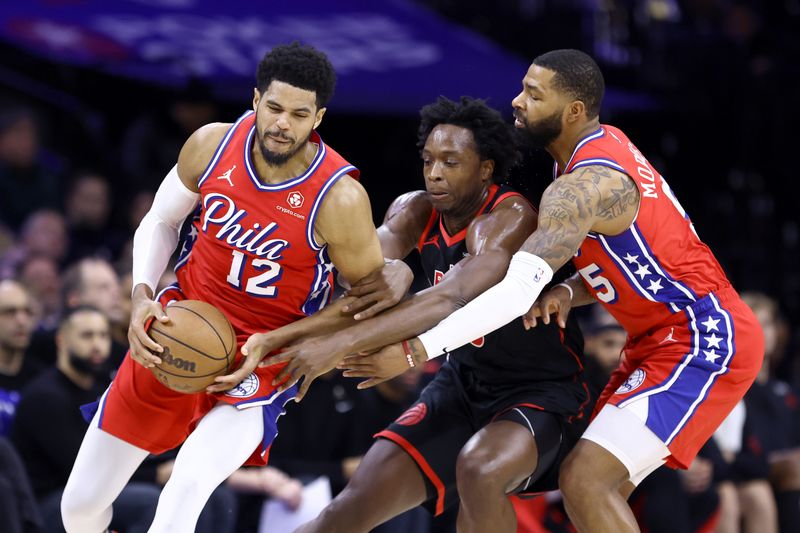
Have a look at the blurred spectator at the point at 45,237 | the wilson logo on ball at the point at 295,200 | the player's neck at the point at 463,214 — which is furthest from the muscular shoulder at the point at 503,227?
the blurred spectator at the point at 45,237

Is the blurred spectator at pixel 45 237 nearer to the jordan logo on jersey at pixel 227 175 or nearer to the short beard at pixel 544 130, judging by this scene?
the jordan logo on jersey at pixel 227 175

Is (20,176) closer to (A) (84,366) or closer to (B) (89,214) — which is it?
(B) (89,214)

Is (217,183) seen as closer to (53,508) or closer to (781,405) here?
(53,508)

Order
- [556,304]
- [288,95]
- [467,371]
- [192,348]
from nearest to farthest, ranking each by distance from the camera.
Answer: [192,348], [288,95], [556,304], [467,371]

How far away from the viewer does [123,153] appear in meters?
10.6

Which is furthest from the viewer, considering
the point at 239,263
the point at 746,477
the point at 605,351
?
the point at 746,477

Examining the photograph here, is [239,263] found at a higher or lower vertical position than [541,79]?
lower

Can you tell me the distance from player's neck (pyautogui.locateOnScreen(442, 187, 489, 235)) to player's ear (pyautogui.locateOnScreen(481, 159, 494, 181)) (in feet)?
0.19

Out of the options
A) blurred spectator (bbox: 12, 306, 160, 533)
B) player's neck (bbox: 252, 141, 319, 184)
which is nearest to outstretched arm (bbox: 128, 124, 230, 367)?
player's neck (bbox: 252, 141, 319, 184)

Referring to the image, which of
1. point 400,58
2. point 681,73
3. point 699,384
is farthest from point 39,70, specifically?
point 699,384

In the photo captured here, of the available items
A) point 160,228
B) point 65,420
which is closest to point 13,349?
point 65,420

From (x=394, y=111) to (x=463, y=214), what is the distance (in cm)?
676

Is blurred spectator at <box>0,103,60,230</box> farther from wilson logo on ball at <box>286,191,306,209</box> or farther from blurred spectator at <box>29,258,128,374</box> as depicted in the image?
wilson logo on ball at <box>286,191,306,209</box>

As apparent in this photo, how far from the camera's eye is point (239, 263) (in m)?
4.76
